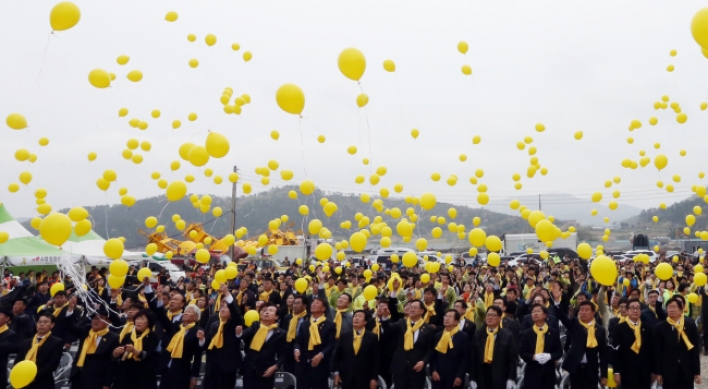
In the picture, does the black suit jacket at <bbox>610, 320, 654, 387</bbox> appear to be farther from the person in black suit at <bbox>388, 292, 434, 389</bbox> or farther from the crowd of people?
the person in black suit at <bbox>388, 292, 434, 389</bbox>

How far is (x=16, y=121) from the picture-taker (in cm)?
703

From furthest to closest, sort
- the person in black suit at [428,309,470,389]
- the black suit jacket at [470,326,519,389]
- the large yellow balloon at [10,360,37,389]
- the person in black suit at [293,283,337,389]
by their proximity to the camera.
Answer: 1. the person in black suit at [293,283,337,389]
2. the person in black suit at [428,309,470,389]
3. the black suit jacket at [470,326,519,389]
4. the large yellow balloon at [10,360,37,389]

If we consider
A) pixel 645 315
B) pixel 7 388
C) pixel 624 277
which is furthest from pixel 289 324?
pixel 624 277

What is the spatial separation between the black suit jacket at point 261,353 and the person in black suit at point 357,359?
0.59 metres

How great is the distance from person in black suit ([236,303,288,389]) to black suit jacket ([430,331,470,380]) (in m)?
1.61

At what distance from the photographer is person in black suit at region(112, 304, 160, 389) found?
571 cm

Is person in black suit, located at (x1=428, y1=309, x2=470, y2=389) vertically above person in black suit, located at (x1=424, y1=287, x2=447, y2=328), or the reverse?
person in black suit, located at (x1=424, y1=287, x2=447, y2=328)

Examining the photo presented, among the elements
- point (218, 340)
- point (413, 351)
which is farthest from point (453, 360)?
point (218, 340)

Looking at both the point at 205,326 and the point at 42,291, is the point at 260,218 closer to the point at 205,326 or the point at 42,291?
the point at 42,291

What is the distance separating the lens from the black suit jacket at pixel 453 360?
593cm

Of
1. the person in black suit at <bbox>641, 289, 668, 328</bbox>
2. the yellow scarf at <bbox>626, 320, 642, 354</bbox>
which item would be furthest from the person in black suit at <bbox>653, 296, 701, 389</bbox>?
the person in black suit at <bbox>641, 289, 668, 328</bbox>

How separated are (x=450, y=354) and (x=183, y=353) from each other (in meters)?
2.67

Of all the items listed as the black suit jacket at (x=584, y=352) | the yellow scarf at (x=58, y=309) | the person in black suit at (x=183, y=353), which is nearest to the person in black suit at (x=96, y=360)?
the person in black suit at (x=183, y=353)

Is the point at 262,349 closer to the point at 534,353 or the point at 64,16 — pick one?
the point at 534,353
